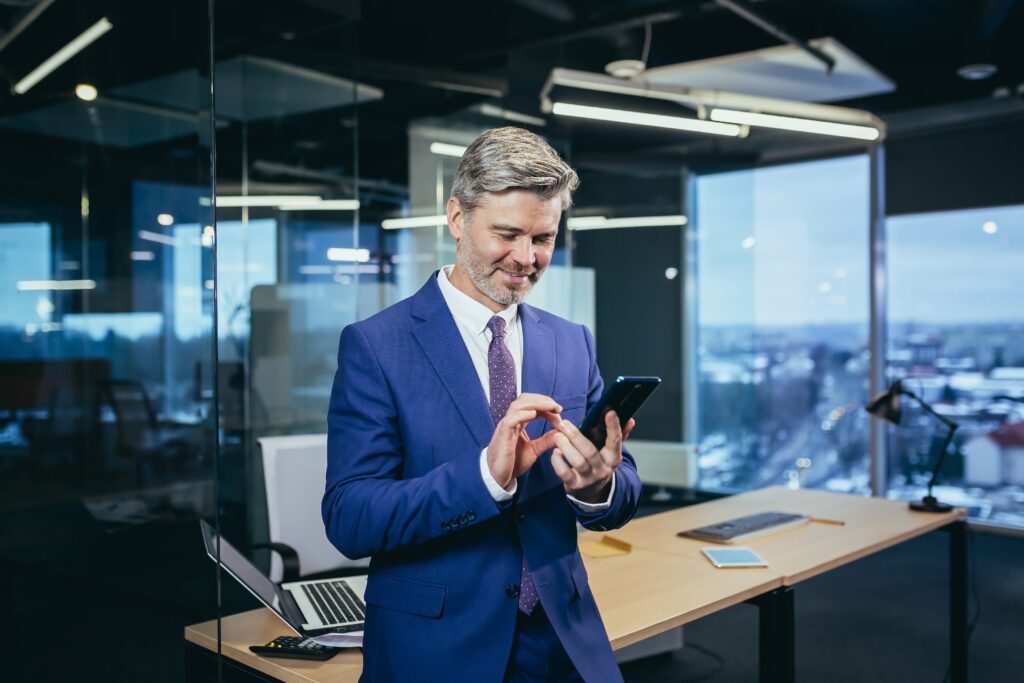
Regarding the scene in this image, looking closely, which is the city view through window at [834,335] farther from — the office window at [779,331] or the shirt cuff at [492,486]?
the shirt cuff at [492,486]

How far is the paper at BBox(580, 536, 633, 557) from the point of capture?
277cm

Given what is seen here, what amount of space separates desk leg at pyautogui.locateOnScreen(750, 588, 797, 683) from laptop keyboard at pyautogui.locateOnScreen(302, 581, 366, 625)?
3.71ft

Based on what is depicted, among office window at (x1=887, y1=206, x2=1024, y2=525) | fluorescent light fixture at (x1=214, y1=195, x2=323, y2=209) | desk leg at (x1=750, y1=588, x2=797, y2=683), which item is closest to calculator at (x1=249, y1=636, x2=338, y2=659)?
desk leg at (x1=750, y1=588, x2=797, y2=683)

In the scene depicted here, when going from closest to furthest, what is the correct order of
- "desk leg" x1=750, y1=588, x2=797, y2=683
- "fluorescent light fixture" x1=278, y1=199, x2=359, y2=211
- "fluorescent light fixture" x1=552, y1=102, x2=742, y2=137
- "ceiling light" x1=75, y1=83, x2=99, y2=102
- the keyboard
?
"desk leg" x1=750, y1=588, x2=797, y2=683
the keyboard
"ceiling light" x1=75, y1=83, x2=99, y2=102
"fluorescent light fixture" x1=552, y1=102, x2=742, y2=137
"fluorescent light fixture" x1=278, y1=199, x2=359, y2=211

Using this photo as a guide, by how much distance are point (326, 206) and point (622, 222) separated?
9.80 ft

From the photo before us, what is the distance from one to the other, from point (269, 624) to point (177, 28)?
4.40m

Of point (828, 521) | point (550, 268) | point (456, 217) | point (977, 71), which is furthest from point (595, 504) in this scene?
point (977, 71)

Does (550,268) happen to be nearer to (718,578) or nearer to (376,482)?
(718,578)

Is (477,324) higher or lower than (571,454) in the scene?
higher

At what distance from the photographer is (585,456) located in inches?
52.0

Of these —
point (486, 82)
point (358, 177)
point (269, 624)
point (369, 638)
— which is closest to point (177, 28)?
point (358, 177)

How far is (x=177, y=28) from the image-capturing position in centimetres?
524

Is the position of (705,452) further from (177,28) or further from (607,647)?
(607,647)

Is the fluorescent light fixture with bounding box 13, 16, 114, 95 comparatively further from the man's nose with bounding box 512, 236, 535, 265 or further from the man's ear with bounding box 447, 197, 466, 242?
the man's nose with bounding box 512, 236, 535, 265
